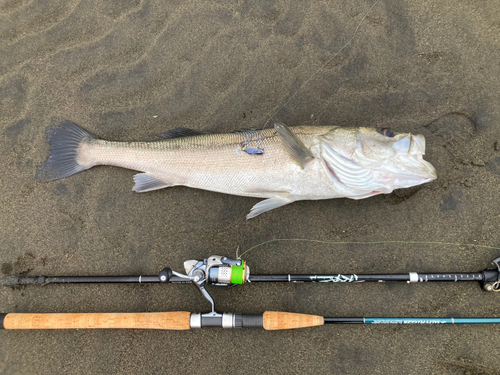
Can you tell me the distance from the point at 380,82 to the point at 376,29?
1.88ft

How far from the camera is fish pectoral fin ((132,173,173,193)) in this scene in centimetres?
258

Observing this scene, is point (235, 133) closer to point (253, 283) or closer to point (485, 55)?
point (253, 283)

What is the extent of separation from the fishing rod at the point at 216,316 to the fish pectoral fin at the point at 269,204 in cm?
45

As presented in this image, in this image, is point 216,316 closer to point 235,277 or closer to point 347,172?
point 235,277

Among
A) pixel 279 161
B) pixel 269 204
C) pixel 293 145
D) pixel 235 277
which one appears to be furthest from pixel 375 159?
pixel 235 277

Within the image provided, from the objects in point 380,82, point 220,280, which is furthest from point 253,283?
point 380,82

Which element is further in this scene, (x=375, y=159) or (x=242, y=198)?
(x=242, y=198)

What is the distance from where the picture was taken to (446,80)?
279 centimetres

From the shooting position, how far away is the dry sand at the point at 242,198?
2480 millimetres

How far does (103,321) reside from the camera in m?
2.28

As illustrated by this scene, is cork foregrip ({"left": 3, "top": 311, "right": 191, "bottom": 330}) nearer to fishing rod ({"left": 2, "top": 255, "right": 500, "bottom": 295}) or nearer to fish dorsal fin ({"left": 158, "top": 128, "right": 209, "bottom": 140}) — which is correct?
fishing rod ({"left": 2, "top": 255, "right": 500, "bottom": 295})

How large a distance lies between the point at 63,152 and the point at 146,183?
94 centimetres

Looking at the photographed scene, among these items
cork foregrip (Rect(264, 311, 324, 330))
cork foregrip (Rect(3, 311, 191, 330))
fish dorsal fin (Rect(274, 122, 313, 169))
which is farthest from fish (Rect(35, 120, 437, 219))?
cork foregrip (Rect(3, 311, 191, 330))

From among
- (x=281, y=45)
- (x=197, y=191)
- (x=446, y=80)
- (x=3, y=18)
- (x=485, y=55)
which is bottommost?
(x=197, y=191)
